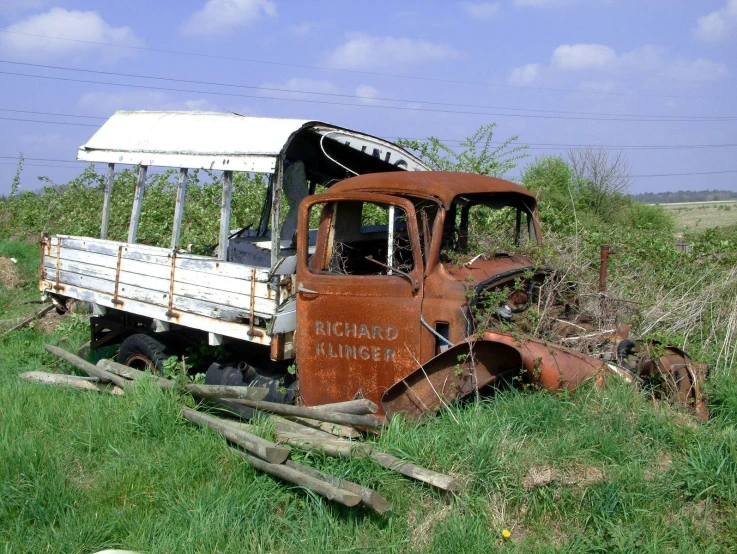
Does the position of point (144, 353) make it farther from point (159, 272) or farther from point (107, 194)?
point (107, 194)

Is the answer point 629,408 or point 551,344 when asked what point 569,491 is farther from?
point 551,344

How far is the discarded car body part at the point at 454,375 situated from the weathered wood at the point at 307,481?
2.81 feet

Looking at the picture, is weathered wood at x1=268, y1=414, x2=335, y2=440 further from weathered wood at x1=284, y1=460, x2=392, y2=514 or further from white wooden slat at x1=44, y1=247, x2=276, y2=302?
white wooden slat at x1=44, y1=247, x2=276, y2=302

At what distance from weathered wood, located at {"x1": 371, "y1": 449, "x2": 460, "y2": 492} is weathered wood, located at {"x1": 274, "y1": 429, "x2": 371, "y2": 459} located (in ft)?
0.28

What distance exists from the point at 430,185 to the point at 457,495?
2.32 metres

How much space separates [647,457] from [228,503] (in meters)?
2.43

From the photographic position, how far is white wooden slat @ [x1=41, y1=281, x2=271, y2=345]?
6.04 metres

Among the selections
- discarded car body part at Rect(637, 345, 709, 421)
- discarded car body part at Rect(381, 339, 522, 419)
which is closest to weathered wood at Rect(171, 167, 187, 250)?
discarded car body part at Rect(381, 339, 522, 419)

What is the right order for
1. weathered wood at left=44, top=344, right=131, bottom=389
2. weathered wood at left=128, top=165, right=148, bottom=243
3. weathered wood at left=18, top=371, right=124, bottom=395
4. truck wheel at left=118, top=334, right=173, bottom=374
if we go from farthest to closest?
1. weathered wood at left=128, top=165, right=148, bottom=243
2. truck wheel at left=118, top=334, right=173, bottom=374
3. weathered wood at left=18, top=371, right=124, bottom=395
4. weathered wood at left=44, top=344, right=131, bottom=389

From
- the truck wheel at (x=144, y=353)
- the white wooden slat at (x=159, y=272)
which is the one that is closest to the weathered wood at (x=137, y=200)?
the white wooden slat at (x=159, y=272)

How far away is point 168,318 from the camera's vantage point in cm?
670

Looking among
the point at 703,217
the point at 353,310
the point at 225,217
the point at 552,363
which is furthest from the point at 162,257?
the point at 703,217

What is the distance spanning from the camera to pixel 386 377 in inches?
207

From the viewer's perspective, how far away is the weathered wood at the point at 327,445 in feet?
14.3
